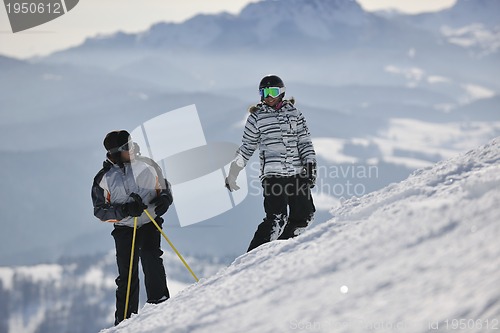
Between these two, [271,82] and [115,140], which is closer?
[115,140]

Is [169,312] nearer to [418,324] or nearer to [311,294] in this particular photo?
[311,294]

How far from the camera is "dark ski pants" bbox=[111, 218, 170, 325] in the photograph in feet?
20.6

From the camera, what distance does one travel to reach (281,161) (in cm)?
660

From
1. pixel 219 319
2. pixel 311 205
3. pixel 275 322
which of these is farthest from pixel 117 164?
pixel 275 322

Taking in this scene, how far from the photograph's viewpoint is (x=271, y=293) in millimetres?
3842

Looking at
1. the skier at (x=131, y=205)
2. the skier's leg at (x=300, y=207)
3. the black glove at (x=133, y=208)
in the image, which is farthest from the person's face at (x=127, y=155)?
the skier's leg at (x=300, y=207)

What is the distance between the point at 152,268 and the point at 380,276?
3.48 m

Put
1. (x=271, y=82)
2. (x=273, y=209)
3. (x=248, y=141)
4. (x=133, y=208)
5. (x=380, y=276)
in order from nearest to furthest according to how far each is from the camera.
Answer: (x=380, y=276)
(x=133, y=208)
(x=273, y=209)
(x=271, y=82)
(x=248, y=141)

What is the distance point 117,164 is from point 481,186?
3955 millimetres

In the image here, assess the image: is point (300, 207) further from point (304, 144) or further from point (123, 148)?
point (123, 148)

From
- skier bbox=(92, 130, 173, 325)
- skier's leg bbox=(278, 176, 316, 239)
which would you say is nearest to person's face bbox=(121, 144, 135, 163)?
skier bbox=(92, 130, 173, 325)

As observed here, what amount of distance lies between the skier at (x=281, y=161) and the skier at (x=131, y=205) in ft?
3.86

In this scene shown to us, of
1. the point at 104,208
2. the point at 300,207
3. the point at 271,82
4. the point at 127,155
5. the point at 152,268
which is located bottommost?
the point at 152,268

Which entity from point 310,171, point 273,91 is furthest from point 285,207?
point 273,91
